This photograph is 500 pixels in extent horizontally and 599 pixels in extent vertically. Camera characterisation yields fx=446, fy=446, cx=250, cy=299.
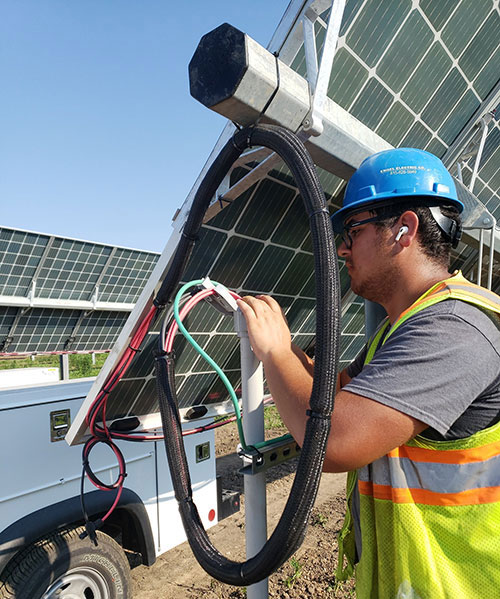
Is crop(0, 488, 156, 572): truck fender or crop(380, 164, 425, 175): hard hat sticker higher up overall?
crop(380, 164, 425, 175): hard hat sticker

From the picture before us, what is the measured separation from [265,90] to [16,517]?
8.55 feet

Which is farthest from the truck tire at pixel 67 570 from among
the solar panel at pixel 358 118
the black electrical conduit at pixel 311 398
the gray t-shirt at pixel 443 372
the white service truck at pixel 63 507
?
the gray t-shirt at pixel 443 372

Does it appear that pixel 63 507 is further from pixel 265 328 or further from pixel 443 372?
pixel 443 372

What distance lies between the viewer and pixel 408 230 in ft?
4.93

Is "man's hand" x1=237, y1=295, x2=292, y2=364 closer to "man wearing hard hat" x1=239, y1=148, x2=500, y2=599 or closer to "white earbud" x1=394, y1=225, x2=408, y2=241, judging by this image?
"man wearing hard hat" x1=239, y1=148, x2=500, y2=599

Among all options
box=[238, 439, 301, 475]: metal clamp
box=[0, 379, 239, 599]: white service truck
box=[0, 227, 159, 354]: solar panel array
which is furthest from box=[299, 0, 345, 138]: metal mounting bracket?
box=[0, 227, 159, 354]: solar panel array

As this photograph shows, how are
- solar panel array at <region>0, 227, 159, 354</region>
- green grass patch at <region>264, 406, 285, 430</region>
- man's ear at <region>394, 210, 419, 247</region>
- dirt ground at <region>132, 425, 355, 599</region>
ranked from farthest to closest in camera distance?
solar panel array at <region>0, 227, 159, 354</region>
green grass patch at <region>264, 406, 285, 430</region>
dirt ground at <region>132, 425, 355, 599</region>
man's ear at <region>394, 210, 419, 247</region>

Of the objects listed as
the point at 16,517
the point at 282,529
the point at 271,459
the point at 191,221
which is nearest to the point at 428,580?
the point at 282,529

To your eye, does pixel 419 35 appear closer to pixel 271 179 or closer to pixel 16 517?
pixel 271 179

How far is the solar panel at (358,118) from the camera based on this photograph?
2.27 m

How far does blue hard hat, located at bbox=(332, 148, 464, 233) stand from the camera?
5.05ft

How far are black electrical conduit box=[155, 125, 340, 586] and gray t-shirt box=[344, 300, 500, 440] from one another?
0.44 ft

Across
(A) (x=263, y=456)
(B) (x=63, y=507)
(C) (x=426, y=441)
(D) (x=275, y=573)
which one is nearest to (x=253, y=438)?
(A) (x=263, y=456)

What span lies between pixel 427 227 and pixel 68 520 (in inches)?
104
